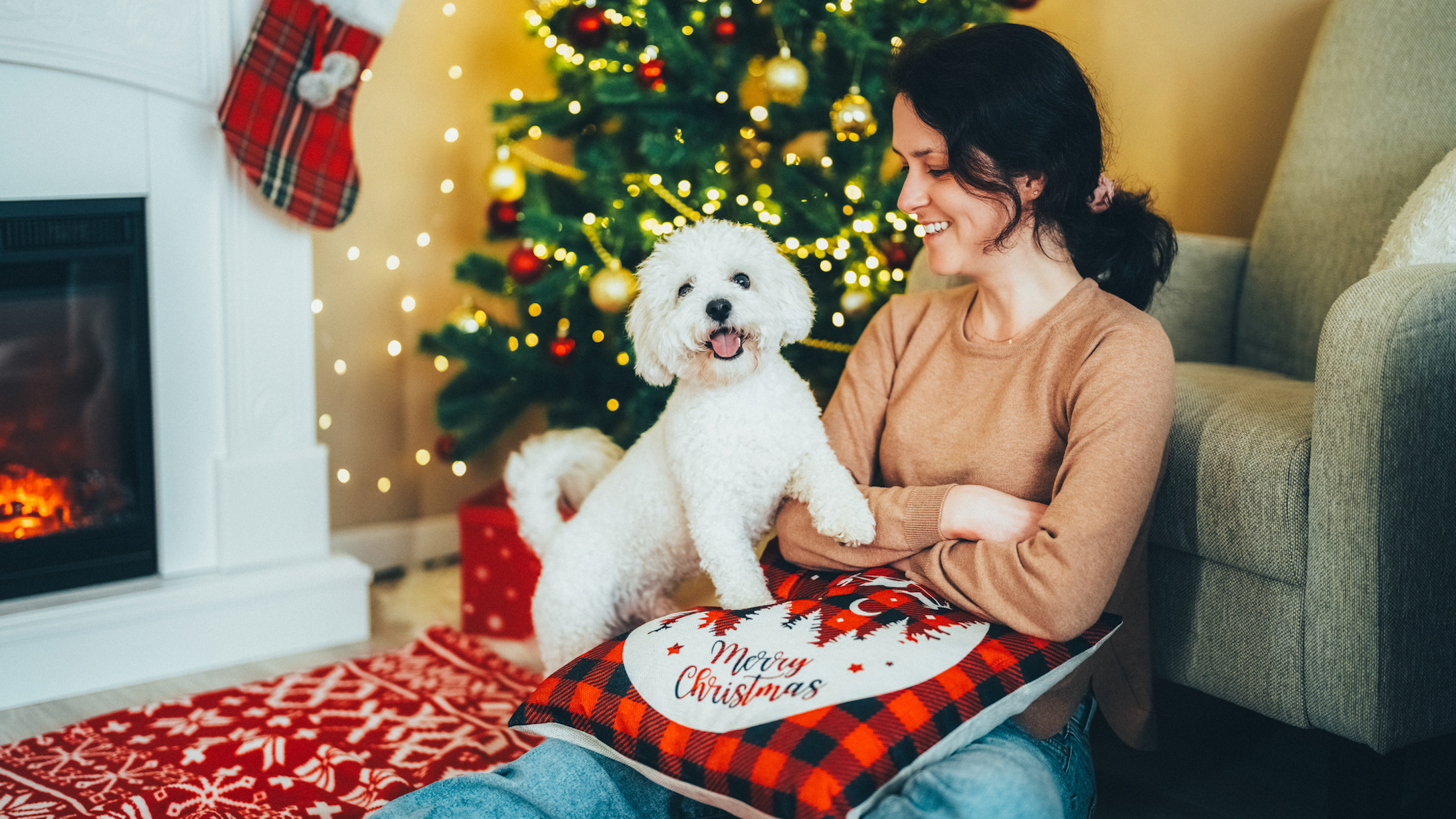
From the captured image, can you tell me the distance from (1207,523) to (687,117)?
1.20m

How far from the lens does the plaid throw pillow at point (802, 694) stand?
0.97m

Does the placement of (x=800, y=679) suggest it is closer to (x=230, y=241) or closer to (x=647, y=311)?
(x=647, y=311)

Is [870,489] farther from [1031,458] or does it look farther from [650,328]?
[650,328]

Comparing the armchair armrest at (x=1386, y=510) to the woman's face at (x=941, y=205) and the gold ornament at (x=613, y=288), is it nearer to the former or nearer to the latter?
the woman's face at (x=941, y=205)

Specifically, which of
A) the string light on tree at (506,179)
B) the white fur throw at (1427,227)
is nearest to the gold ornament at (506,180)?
the string light on tree at (506,179)

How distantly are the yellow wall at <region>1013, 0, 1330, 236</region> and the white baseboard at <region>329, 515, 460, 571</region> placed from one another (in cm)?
179

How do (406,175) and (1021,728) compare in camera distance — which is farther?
(406,175)

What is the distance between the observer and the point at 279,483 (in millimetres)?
2113

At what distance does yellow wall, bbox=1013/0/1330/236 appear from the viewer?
224cm

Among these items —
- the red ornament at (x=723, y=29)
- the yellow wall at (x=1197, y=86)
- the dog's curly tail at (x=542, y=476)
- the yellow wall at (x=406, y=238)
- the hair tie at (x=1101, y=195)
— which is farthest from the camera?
the yellow wall at (x=406, y=238)

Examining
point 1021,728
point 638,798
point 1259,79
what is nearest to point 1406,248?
point 1021,728

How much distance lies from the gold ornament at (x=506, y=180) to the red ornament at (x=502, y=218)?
40 mm

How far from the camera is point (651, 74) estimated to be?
2.04 meters

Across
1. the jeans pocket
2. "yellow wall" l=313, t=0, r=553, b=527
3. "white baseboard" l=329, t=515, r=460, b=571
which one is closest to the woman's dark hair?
the jeans pocket
